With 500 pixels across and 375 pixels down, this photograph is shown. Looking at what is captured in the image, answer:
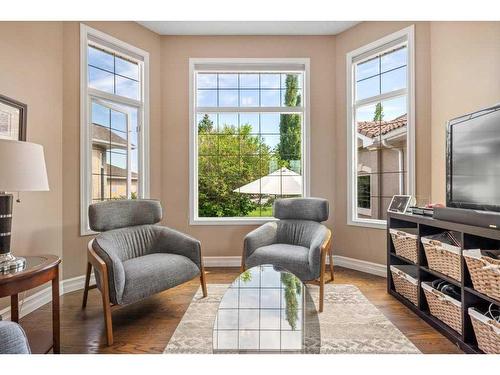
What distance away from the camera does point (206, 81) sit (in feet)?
12.0

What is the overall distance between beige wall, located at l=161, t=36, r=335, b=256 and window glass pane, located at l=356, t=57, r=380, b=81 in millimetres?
312

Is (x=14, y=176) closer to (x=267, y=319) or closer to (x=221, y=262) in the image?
(x=267, y=319)

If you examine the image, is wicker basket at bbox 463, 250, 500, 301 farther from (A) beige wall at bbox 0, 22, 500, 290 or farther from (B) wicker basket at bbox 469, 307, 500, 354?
(A) beige wall at bbox 0, 22, 500, 290

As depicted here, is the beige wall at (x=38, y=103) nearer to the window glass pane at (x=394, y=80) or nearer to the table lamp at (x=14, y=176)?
the table lamp at (x=14, y=176)

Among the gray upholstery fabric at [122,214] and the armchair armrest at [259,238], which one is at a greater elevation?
the gray upholstery fabric at [122,214]

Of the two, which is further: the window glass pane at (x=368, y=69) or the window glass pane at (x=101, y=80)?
the window glass pane at (x=368, y=69)

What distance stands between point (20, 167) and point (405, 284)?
2.94 metres

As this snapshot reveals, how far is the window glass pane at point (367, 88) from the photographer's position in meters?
3.30

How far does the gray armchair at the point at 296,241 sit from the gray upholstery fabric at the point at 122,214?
0.96 m

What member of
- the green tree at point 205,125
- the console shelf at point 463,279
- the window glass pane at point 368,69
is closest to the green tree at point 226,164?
the green tree at point 205,125

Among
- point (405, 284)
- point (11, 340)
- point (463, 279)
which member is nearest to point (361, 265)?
point (405, 284)
